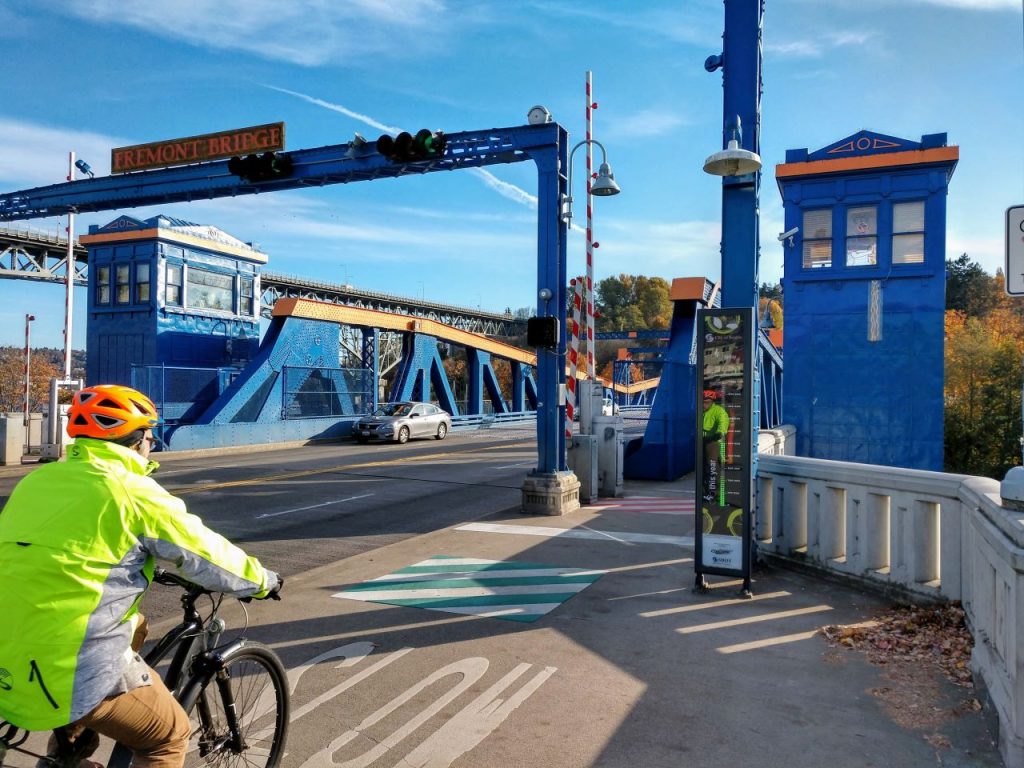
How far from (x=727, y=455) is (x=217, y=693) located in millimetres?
4946

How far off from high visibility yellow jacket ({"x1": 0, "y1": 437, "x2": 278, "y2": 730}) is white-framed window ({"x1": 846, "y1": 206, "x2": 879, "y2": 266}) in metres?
17.0

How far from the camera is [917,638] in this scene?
554 cm

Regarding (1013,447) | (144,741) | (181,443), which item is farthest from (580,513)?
(1013,447)

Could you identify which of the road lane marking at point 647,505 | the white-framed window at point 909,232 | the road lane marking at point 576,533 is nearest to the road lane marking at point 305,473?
the road lane marking at point 576,533

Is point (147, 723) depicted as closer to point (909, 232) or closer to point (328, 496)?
point (328, 496)

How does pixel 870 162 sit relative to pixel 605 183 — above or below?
above

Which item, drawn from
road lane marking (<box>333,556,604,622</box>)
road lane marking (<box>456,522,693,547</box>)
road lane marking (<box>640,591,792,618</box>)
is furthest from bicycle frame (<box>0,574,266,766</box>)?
road lane marking (<box>456,522,693,547</box>)

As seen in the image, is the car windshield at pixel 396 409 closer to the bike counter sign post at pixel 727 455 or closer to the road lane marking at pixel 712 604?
the bike counter sign post at pixel 727 455

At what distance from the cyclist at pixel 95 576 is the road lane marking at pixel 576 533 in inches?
286

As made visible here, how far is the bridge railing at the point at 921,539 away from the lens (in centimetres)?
380

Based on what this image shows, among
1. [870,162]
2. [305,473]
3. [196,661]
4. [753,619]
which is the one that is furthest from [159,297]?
[196,661]

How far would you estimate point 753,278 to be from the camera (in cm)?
736

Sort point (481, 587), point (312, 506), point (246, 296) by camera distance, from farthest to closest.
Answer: point (246, 296), point (312, 506), point (481, 587)

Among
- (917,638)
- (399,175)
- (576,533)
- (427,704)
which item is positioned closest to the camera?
(427,704)
